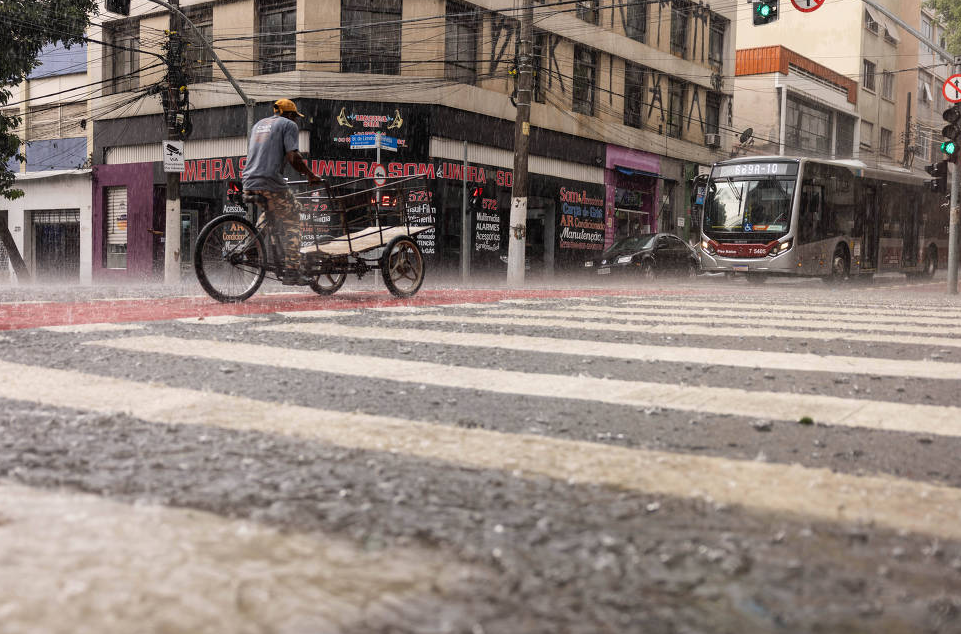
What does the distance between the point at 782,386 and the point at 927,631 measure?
2.85m

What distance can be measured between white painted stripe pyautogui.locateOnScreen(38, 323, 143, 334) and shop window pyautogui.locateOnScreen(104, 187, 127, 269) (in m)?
23.4

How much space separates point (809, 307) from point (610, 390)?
6843 mm

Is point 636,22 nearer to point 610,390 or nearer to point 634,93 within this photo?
point 634,93

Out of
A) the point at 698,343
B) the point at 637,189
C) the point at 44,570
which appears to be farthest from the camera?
the point at 637,189

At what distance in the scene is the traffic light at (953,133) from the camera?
16.4 metres

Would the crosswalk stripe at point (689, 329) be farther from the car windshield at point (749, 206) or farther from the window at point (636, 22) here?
the window at point (636, 22)

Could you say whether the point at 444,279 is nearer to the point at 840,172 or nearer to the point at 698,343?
the point at 840,172

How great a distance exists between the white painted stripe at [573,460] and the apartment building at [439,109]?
16988 mm

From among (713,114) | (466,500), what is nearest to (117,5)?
(466,500)

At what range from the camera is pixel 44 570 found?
191cm

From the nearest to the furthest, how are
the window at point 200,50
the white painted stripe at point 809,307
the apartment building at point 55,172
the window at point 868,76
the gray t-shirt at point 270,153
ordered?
the gray t-shirt at point 270,153, the white painted stripe at point 809,307, the window at point 200,50, the apartment building at point 55,172, the window at point 868,76

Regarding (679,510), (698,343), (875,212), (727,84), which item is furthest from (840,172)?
(679,510)

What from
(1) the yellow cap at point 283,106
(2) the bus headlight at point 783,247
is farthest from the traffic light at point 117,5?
(2) the bus headlight at point 783,247

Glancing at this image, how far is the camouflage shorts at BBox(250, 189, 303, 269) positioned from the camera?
899 cm
